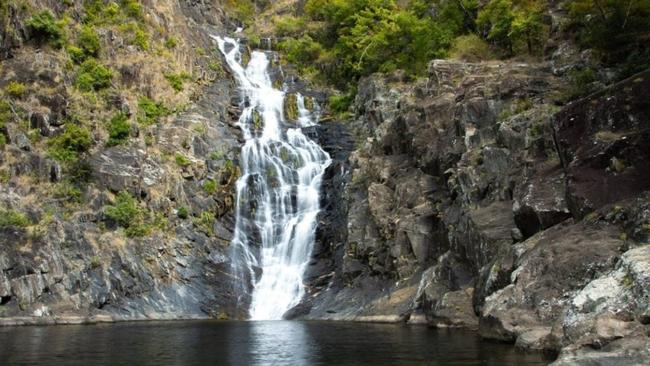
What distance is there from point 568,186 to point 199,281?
27.8 metres

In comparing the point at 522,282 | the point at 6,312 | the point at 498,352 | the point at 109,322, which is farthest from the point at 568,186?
the point at 6,312

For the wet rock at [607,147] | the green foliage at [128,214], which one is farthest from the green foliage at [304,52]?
the wet rock at [607,147]

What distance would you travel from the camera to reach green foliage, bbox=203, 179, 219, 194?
51.5 metres

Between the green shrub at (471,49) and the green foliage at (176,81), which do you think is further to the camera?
the green foliage at (176,81)

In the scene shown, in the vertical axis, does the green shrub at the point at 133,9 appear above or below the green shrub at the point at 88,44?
above

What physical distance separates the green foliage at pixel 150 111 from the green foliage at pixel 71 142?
6686 mm

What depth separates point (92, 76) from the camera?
53.7 metres

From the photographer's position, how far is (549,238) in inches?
955

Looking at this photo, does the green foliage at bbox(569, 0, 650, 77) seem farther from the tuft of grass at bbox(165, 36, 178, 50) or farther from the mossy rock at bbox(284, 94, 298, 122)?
the tuft of grass at bbox(165, 36, 178, 50)

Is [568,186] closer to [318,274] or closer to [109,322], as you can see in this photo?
[318,274]

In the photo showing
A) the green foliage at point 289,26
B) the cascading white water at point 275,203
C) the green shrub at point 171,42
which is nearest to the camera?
the cascading white water at point 275,203

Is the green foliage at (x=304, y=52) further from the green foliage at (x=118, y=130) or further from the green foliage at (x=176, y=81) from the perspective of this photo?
the green foliage at (x=118, y=130)

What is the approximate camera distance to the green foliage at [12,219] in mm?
38875

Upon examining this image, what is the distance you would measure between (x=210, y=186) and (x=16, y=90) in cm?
1667
